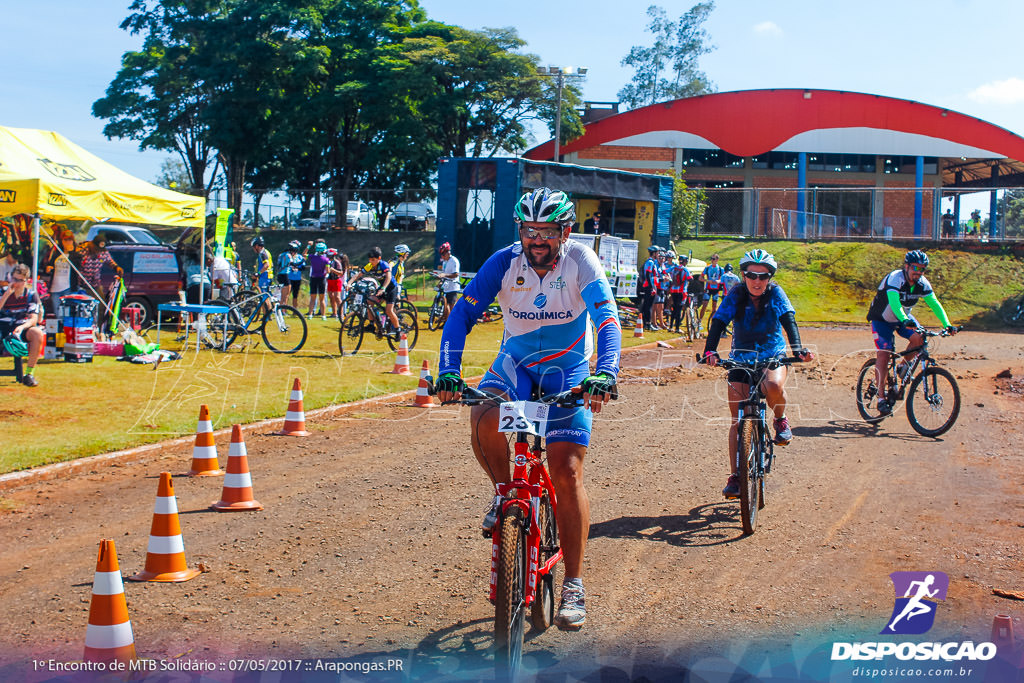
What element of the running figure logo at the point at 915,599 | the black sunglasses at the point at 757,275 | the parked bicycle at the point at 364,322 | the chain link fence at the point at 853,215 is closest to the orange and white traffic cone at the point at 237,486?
the black sunglasses at the point at 757,275

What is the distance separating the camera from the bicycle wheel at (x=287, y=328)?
52.9 ft

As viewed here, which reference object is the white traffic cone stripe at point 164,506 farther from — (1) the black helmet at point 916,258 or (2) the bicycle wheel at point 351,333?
(2) the bicycle wheel at point 351,333

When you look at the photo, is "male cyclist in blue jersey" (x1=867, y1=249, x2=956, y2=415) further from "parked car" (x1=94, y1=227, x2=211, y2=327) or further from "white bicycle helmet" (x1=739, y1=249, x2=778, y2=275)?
"parked car" (x1=94, y1=227, x2=211, y2=327)

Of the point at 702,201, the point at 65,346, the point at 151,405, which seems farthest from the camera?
the point at 702,201

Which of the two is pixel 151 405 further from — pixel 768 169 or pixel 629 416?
pixel 768 169

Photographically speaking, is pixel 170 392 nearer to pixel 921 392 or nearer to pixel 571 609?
pixel 571 609

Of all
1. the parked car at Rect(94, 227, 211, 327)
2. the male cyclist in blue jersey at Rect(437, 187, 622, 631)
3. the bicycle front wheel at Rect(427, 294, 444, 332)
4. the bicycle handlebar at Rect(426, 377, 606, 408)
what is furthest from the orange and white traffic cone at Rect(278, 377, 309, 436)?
the bicycle front wheel at Rect(427, 294, 444, 332)

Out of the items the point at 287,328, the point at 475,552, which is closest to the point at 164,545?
the point at 475,552

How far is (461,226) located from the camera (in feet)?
81.9

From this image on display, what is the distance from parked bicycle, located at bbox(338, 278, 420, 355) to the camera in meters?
16.1

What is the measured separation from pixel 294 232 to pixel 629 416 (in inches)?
1400

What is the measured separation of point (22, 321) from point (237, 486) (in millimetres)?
7165

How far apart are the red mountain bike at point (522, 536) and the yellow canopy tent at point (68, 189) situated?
38.1 feet

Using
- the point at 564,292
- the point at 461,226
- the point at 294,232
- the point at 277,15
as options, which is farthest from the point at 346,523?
the point at 277,15
